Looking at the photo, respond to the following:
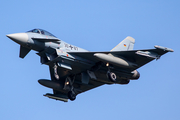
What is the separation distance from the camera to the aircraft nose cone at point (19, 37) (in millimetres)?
21862

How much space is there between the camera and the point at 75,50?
23938 millimetres

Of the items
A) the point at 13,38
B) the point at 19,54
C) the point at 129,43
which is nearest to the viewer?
the point at 13,38

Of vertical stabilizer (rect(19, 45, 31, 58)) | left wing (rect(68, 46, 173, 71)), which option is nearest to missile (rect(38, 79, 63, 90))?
vertical stabilizer (rect(19, 45, 31, 58))

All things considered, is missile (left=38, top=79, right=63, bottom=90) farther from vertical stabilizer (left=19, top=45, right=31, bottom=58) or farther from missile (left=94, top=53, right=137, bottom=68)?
missile (left=94, top=53, right=137, bottom=68)

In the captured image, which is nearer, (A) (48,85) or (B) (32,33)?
(B) (32,33)

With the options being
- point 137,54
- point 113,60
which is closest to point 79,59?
point 113,60

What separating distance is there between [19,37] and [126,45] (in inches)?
388

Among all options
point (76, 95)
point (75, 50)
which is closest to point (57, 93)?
point (76, 95)

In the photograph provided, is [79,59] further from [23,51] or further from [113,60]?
[23,51]

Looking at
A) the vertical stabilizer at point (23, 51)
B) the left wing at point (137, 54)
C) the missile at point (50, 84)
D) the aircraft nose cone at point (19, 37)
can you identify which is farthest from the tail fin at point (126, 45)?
the aircraft nose cone at point (19, 37)

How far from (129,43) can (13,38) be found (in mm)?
10634

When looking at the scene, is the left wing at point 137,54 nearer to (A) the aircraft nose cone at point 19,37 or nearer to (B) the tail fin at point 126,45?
(B) the tail fin at point 126,45

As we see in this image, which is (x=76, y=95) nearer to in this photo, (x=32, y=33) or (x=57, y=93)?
(x=57, y=93)

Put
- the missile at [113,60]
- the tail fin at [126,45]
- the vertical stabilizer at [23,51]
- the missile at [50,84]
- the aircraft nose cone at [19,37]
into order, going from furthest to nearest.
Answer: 1. the tail fin at [126,45]
2. the missile at [50,84]
3. the vertical stabilizer at [23,51]
4. the missile at [113,60]
5. the aircraft nose cone at [19,37]
